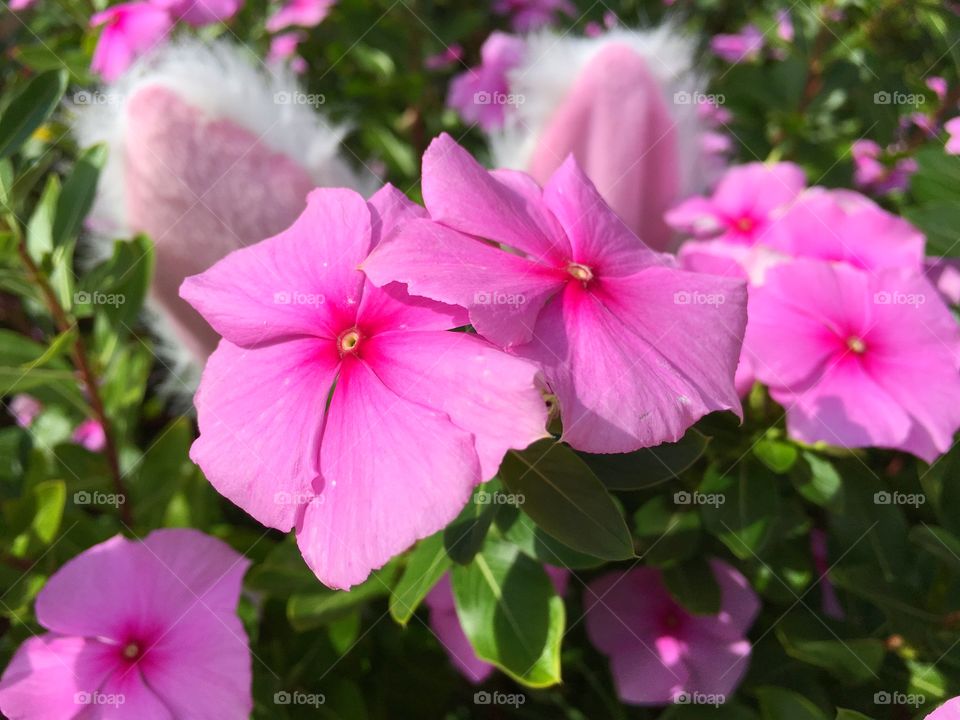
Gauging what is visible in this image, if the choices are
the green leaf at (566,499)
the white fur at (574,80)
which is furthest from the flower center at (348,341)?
the white fur at (574,80)

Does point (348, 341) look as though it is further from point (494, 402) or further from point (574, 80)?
point (574, 80)

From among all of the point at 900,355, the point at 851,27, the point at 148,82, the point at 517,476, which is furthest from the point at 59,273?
the point at 851,27

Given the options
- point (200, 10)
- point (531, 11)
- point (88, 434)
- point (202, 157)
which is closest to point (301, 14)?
point (200, 10)

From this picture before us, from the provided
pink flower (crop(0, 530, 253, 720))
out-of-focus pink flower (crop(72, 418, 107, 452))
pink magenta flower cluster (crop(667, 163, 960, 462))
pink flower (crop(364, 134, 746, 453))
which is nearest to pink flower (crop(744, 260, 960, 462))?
pink magenta flower cluster (crop(667, 163, 960, 462))

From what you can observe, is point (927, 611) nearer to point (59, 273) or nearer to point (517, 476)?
point (517, 476)

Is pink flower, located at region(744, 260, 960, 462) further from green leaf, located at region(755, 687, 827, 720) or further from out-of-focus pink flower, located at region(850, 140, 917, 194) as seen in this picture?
out-of-focus pink flower, located at region(850, 140, 917, 194)

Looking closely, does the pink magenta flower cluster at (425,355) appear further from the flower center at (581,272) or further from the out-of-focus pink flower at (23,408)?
the out-of-focus pink flower at (23,408)
